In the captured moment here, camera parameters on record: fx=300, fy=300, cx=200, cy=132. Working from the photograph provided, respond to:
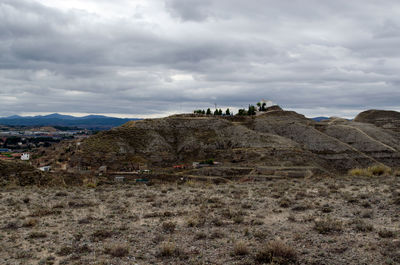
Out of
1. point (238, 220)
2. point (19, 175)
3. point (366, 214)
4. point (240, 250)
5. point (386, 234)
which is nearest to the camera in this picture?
point (240, 250)

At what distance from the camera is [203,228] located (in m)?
11.3

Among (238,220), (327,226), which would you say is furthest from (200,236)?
(327,226)

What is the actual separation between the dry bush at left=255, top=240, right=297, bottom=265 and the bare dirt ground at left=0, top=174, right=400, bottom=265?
0.03 meters

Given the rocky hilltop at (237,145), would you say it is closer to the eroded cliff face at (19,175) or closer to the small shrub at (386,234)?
the eroded cliff face at (19,175)

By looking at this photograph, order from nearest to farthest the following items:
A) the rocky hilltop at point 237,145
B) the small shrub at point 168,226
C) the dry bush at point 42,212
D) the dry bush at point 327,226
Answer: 1. the dry bush at point 327,226
2. the small shrub at point 168,226
3. the dry bush at point 42,212
4. the rocky hilltop at point 237,145

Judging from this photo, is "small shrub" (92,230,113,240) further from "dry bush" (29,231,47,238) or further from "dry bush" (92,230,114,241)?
"dry bush" (29,231,47,238)

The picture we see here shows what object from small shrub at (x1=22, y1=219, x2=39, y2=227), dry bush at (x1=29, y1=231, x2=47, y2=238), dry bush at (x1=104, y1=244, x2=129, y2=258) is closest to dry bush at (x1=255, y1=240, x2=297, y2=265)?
dry bush at (x1=104, y1=244, x2=129, y2=258)

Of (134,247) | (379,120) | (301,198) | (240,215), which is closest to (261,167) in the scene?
(301,198)

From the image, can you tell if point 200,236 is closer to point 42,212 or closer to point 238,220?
point 238,220

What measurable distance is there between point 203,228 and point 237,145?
53264 millimetres

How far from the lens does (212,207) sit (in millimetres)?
14406

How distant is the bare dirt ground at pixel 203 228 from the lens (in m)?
8.44

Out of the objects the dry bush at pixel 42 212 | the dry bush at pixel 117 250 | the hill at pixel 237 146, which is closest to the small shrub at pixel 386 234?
the dry bush at pixel 117 250

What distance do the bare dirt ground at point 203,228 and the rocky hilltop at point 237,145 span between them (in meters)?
35.7
